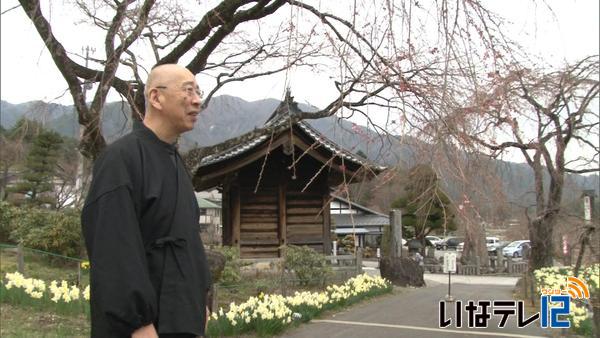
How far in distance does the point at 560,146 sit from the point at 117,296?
488 inches

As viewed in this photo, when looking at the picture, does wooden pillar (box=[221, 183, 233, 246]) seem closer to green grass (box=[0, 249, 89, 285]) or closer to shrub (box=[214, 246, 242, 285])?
shrub (box=[214, 246, 242, 285])

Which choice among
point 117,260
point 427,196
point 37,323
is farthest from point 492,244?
point 117,260

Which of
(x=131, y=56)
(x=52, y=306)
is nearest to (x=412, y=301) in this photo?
(x=52, y=306)

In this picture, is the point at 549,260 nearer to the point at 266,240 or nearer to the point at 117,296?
the point at 266,240

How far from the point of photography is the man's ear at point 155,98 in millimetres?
2152

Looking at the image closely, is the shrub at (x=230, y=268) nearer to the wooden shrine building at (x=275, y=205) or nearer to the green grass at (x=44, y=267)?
the wooden shrine building at (x=275, y=205)

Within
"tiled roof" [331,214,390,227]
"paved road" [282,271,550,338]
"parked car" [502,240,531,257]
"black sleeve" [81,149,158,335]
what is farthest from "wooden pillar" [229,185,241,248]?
"parked car" [502,240,531,257]

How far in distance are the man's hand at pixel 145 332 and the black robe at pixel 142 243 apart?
0.07 ft

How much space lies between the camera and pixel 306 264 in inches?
440

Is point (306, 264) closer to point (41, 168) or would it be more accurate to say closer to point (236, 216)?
point (236, 216)

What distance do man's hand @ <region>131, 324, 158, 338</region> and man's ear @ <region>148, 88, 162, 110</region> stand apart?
0.87 metres

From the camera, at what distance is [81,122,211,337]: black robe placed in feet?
5.94

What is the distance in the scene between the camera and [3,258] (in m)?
13.4

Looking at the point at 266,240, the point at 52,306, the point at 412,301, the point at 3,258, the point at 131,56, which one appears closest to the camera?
the point at 131,56
